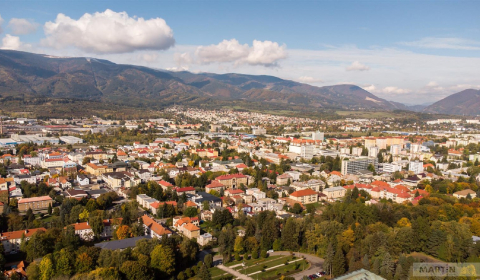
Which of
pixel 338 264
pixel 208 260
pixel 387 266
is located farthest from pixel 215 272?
pixel 387 266

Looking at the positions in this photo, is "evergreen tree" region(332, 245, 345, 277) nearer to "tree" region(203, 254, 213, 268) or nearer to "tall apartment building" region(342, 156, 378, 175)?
"tree" region(203, 254, 213, 268)

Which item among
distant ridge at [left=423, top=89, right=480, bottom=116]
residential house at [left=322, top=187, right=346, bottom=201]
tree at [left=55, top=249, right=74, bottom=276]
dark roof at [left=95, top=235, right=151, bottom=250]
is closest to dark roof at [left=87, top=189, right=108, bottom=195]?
dark roof at [left=95, top=235, right=151, bottom=250]

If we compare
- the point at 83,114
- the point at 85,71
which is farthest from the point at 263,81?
the point at 83,114

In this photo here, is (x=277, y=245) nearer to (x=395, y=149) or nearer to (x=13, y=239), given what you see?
(x=13, y=239)

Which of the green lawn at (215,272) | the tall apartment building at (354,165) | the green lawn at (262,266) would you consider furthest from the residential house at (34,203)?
the tall apartment building at (354,165)

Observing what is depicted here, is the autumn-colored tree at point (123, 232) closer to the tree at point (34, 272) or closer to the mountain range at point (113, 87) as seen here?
the tree at point (34, 272)
